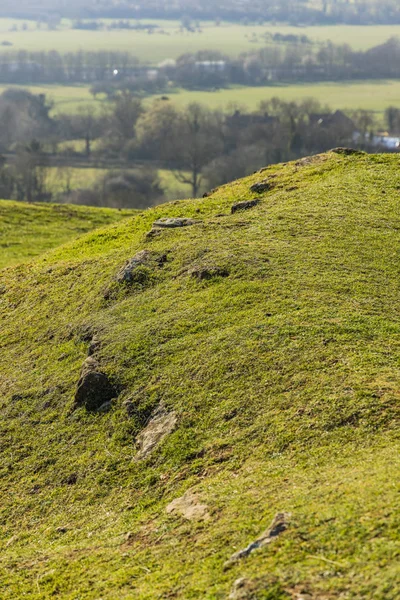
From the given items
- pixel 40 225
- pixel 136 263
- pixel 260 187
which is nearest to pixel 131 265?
pixel 136 263

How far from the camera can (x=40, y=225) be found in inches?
1644

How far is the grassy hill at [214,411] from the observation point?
938cm

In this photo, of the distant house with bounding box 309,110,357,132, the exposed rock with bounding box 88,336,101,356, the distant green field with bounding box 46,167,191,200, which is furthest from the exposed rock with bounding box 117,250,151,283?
the distant house with bounding box 309,110,357,132

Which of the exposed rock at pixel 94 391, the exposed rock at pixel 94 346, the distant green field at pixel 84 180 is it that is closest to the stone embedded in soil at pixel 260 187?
the exposed rock at pixel 94 346

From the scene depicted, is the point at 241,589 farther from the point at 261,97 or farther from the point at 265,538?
the point at 261,97

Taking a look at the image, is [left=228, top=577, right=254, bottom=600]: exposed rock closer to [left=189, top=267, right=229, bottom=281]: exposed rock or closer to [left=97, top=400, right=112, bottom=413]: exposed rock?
[left=97, top=400, right=112, bottom=413]: exposed rock

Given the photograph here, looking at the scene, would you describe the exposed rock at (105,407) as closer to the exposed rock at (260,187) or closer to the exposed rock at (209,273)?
the exposed rock at (209,273)

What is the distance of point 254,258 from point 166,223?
485cm

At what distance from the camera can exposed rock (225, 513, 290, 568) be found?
9188mm

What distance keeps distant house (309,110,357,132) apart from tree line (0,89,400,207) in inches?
10.8

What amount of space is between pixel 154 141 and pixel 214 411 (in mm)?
106660

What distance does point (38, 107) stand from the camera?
151m

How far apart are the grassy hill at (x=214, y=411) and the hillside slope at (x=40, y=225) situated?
13.8 m

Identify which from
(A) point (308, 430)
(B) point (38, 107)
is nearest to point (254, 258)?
(A) point (308, 430)
